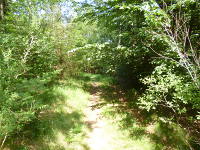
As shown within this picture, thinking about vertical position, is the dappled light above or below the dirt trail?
above

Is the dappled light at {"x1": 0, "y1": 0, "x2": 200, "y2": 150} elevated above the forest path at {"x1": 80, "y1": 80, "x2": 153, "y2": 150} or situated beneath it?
elevated above

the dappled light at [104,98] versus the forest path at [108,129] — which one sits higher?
the dappled light at [104,98]

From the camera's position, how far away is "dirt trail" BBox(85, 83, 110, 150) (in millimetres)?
5469

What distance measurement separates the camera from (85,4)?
688 centimetres

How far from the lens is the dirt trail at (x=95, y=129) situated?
5469mm

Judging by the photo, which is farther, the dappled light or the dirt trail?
the dirt trail

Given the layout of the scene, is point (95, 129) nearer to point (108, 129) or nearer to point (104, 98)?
point (108, 129)

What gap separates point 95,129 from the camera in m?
6.50

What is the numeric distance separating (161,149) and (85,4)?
642 cm

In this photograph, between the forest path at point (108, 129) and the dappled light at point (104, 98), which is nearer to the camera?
the dappled light at point (104, 98)

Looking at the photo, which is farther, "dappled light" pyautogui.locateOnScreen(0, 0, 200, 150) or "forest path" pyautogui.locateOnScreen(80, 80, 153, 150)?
"forest path" pyautogui.locateOnScreen(80, 80, 153, 150)

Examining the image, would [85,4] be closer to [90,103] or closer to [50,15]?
[50,15]

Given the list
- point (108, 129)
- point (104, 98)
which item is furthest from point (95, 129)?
point (104, 98)

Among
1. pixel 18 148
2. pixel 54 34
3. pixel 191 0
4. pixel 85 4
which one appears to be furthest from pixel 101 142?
pixel 54 34
